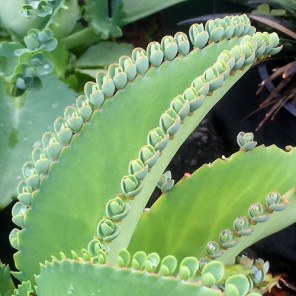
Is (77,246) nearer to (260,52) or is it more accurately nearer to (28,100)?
(260,52)

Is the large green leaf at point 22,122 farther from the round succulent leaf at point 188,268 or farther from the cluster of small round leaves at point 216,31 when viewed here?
the round succulent leaf at point 188,268

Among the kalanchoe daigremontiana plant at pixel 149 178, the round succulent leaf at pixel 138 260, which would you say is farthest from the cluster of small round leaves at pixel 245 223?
the round succulent leaf at pixel 138 260

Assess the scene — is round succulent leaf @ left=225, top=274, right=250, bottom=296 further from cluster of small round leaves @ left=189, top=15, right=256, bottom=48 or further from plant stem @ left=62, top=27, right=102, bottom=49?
plant stem @ left=62, top=27, right=102, bottom=49

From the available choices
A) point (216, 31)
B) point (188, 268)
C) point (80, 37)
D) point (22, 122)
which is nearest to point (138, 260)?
point (188, 268)

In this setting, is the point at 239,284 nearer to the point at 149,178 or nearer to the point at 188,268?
the point at 188,268

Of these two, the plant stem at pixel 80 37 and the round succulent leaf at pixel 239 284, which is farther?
the plant stem at pixel 80 37

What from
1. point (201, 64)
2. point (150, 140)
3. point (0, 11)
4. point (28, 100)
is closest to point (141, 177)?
point (150, 140)
